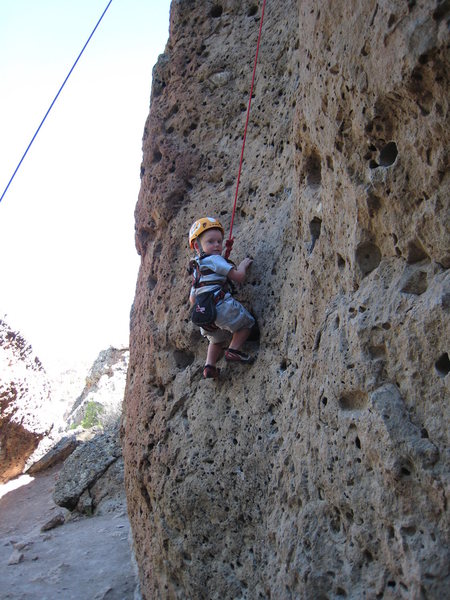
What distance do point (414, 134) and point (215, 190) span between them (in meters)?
2.39

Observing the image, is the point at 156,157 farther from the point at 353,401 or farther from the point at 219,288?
the point at 353,401

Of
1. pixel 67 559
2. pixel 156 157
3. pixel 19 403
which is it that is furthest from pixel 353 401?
pixel 19 403

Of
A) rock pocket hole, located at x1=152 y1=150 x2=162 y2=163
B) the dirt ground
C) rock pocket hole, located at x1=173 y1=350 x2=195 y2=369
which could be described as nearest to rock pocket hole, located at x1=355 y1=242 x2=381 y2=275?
rock pocket hole, located at x1=173 y1=350 x2=195 y2=369

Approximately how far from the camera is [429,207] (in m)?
2.34

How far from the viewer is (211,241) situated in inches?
153

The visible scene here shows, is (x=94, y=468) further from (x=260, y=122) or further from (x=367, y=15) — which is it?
(x=367, y=15)

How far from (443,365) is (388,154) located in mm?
971

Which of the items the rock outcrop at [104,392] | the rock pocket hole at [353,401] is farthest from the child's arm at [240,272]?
the rock outcrop at [104,392]

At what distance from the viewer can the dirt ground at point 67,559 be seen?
15.3 ft

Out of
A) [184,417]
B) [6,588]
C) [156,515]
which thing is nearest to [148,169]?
[184,417]

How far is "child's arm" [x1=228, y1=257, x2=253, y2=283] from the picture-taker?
370cm

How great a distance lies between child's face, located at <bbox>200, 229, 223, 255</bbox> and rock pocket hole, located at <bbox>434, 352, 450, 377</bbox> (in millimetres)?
1950

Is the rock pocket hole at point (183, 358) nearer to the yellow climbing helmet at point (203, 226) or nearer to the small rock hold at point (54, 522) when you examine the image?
the yellow climbing helmet at point (203, 226)

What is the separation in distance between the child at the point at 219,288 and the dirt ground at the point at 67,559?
7.15 feet
